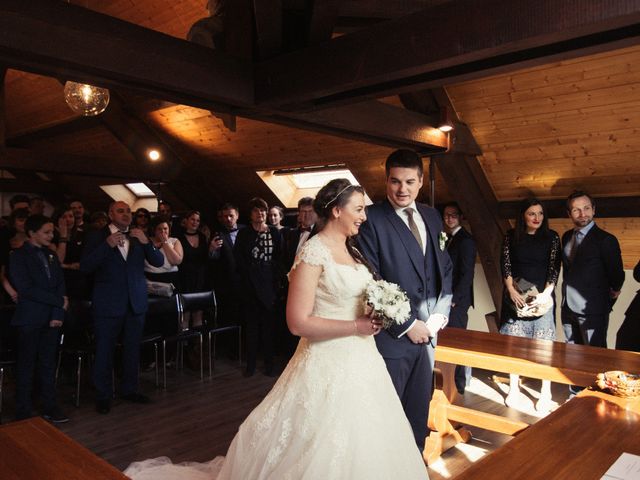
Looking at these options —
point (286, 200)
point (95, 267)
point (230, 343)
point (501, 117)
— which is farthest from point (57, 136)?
point (501, 117)

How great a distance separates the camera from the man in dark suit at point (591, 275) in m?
4.09

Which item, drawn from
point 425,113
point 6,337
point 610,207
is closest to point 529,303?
point 610,207

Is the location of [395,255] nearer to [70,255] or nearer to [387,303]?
[387,303]

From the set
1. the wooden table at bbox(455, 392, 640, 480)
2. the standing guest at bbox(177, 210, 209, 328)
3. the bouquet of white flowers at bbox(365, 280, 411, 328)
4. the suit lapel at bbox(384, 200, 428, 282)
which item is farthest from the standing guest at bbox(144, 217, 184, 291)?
the wooden table at bbox(455, 392, 640, 480)

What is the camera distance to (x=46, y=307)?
3.91 meters

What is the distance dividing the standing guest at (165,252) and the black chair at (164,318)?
352mm

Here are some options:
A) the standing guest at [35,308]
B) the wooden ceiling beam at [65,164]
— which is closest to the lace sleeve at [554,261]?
the standing guest at [35,308]

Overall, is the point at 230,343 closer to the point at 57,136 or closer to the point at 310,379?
the point at 310,379

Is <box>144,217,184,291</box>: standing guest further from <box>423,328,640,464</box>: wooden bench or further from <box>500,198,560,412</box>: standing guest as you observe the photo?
<box>500,198,560,412</box>: standing guest

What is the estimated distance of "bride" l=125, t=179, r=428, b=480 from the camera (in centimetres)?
208

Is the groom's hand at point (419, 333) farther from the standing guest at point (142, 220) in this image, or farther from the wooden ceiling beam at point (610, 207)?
the standing guest at point (142, 220)

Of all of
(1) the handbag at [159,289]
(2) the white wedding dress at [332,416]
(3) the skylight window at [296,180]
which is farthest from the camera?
(3) the skylight window at [296,180]

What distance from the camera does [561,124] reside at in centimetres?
498

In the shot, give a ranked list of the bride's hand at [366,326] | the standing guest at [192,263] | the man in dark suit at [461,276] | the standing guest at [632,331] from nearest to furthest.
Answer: the bride's hand at [366,326]
the standing guest at [632,331]
the man in dark suit at [461,276]
the standing guest at [192,263]
